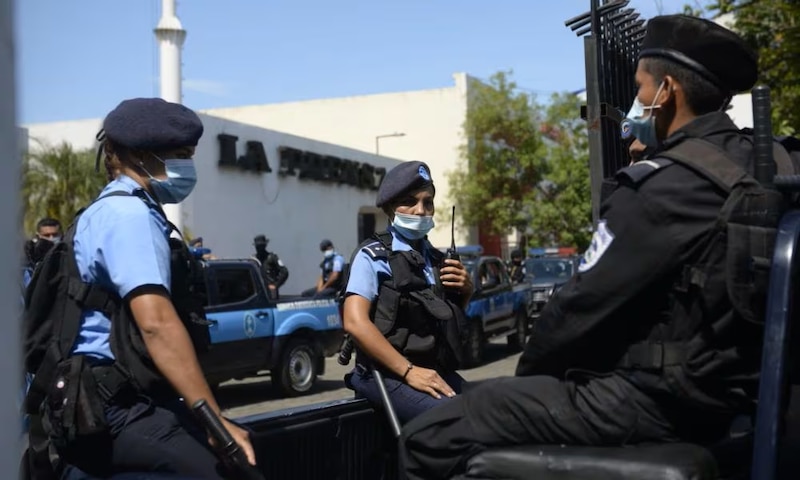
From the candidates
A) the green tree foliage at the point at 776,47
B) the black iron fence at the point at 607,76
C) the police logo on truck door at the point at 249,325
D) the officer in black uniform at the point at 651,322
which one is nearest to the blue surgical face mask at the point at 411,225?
the black iron fence at the point at 607,76

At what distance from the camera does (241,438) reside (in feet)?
8.32

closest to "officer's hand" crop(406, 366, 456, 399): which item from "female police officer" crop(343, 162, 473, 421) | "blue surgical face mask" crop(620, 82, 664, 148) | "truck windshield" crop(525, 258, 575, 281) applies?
"female police officer" crop(343, 162, 473, 421)

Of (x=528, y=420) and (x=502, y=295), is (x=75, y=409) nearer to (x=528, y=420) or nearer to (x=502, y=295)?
(x=528, y=420)

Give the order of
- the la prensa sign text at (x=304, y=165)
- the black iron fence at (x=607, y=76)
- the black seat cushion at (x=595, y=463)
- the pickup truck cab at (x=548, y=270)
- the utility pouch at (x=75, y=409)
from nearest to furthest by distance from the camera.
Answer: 1. the black seat cushion at (x=595, y=463)
2. the utility pouch at (x=75, y=409)
3. the black iron fence at (x=607, y=76)
4. the pickup truck cab at (x=548, y=270)
5. the la prensa sign text at (x=304, y=165)

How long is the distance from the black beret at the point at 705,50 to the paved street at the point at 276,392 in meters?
8.55

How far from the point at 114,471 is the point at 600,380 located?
1.35 meters

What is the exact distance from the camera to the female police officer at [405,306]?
11.6 feet

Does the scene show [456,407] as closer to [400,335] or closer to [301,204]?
[400,335]

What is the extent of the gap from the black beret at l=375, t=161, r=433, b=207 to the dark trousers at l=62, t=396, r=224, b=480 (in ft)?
5.67

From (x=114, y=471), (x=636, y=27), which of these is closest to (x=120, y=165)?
(x=114, y=471)

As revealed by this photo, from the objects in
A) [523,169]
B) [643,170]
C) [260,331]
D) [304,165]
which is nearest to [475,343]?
[260,331]

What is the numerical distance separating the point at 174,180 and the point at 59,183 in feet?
57.3

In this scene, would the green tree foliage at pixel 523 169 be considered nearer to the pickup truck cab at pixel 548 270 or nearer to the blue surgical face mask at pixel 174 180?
the pickup truck cab at pixel 548 270

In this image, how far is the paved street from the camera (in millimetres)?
11211
